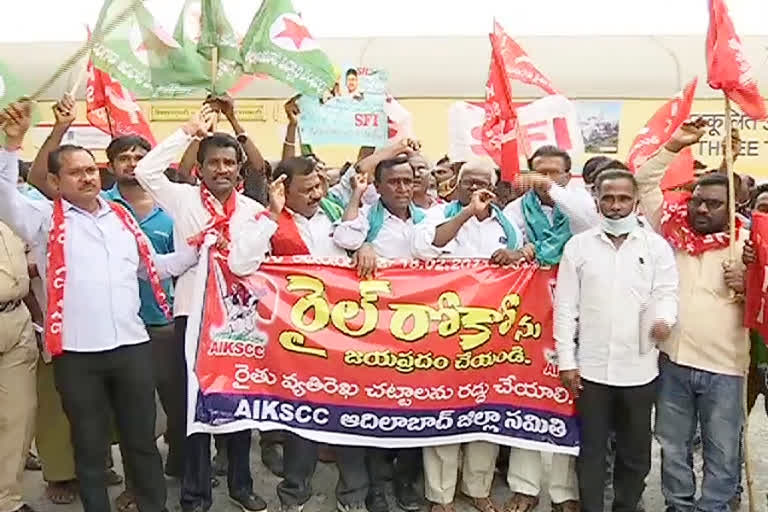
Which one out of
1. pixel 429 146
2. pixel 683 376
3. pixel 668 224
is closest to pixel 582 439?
pixel 683 376

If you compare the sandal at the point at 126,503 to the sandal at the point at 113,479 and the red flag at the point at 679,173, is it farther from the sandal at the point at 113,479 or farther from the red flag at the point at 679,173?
the red flag at the point at 679,173

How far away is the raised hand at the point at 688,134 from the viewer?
4.32 metres

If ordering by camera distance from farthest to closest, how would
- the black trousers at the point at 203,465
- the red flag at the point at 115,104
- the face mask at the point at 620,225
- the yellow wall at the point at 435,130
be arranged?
the yellow wall at the point at 435,130 < the red flag at the point at 115,104 < the black trousers at the point at 203,465 < the face mask at the point at 620,225

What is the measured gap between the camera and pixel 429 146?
1161cm

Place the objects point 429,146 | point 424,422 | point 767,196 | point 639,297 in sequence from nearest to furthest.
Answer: point 639,297, point 424,422, point 767,196, point 429,146

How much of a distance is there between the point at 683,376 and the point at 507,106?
1.66 metres

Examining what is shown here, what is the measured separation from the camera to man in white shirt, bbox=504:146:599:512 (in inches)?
179

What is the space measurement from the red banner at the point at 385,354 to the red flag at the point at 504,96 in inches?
24.8

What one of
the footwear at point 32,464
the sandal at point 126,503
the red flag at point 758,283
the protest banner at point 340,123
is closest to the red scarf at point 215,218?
the protest banner at point 340,123

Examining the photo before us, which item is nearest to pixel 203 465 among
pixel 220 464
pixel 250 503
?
pixel 250 503

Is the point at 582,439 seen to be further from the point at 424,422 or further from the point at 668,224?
the point at 668,224

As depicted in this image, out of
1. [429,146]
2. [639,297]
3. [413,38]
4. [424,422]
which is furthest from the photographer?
[413,38]

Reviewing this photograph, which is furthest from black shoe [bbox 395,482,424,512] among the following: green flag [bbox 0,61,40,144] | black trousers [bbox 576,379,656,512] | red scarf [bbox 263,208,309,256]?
green flag [bbox 0,61,40,144]

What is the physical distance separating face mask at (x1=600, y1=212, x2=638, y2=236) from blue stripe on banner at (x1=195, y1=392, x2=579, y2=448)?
3.18ft
